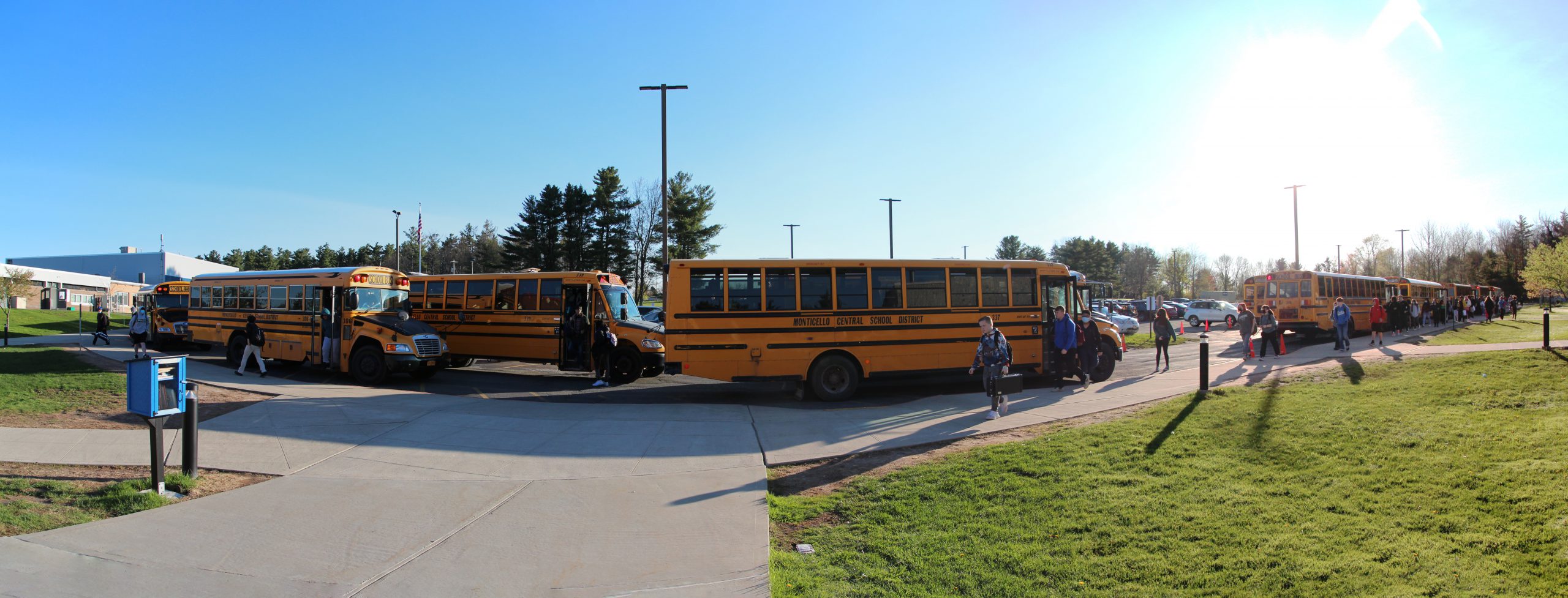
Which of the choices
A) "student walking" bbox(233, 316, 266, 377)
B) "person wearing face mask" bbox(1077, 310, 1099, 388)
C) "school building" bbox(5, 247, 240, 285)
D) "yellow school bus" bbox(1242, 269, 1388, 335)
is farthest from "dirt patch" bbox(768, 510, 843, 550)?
"school building" bbox(5, 247, 240, 285)

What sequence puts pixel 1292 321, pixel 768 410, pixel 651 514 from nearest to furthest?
pixel 651 514 → pixel 768 410 → pixel 1292 321

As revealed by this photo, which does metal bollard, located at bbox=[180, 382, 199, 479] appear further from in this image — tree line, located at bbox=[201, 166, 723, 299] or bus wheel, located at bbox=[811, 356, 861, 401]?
tree line, located at bbox=[201, 166, 723, 299]

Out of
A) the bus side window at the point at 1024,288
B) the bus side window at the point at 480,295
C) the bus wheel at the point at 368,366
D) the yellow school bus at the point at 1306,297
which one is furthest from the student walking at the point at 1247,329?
the bus wheel at the point at 368,366

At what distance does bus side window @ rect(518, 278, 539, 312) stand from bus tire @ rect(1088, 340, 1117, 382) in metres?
11.7

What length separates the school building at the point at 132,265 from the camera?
258ft

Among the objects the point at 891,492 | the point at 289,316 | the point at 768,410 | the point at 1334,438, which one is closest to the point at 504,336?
the point at 289,316

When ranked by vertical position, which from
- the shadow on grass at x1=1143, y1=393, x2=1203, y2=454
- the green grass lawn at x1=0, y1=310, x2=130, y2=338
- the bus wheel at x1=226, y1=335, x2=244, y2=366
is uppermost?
the green grass lawn at x1=0, y1=310, x2=130, y2=338

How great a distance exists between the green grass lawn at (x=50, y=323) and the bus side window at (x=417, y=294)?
981 inches

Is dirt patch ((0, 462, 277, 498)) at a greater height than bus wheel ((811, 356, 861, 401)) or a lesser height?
lesser

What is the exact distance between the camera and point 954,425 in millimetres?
9961

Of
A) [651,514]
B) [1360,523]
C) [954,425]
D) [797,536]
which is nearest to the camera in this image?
[1360,523]

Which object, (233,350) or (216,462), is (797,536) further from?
(233,350)

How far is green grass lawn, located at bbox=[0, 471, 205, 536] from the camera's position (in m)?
5.43

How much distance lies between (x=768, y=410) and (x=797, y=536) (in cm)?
604
